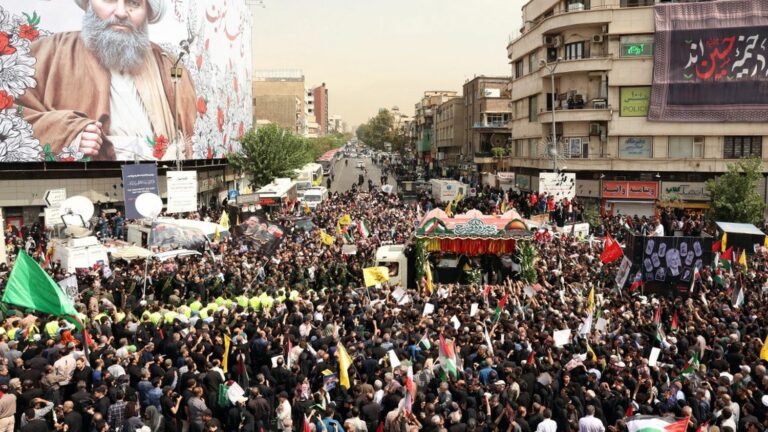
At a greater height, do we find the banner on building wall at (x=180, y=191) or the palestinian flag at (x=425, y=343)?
the banner on building wall at (x=180, y=191)

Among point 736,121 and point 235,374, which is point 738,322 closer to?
point 235,374

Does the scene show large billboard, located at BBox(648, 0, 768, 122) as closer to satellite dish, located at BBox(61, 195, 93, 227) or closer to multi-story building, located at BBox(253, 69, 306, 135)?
satellite dish, located at BBox(61, 195, 93, 227)

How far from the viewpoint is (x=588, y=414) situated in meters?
9.48

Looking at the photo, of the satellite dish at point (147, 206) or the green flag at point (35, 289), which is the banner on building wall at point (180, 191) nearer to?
the satellite dish at point (147, 206)

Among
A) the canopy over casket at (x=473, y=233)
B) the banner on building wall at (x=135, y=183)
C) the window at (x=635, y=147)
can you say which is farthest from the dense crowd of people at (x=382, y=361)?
the window at (x=635, y=147)

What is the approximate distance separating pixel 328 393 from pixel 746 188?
29433 mm

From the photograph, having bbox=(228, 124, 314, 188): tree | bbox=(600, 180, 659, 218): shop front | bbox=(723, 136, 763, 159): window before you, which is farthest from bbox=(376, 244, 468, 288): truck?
bbox=(228, 124, 314, 188): tree

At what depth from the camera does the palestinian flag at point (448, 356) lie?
11225mm

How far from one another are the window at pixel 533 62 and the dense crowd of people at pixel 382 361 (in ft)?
105

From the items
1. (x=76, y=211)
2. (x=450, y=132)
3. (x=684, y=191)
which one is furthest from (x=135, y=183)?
(x=450, y=132)

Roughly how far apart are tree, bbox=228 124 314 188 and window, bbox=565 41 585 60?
24.5 meters

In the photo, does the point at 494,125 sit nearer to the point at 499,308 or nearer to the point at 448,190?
the point at 448,190

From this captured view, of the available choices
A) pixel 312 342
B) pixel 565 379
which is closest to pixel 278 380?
pixel 312 342

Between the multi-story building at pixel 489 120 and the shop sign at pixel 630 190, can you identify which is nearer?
the shop sign at pixel 630 190
